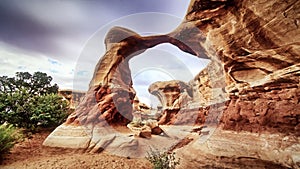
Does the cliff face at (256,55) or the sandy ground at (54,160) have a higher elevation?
the cliff face at (256,55)

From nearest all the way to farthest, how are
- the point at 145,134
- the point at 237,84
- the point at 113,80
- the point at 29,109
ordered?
the point at 237,84
the point at 29,109
the point at 113,80
the point at 145,134

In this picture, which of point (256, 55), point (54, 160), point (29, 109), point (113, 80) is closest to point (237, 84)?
point (256, 55)

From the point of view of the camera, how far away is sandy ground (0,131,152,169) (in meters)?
4.82

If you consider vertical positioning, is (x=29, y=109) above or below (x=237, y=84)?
below

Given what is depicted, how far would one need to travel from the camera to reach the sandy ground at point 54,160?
4.82 meters

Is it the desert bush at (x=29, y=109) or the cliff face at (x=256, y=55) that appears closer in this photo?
the cliff face at (x=256, y=55)

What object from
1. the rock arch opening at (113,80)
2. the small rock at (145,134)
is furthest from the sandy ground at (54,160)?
the small rock at (145,134)

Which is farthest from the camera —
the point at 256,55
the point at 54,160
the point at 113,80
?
the point at 113,80

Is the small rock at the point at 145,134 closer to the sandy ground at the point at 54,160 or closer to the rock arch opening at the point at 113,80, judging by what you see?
the rock arch opening at the point at 113,80

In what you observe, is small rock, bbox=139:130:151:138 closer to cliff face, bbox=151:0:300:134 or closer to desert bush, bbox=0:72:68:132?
desert bush, bbox=0:72:68:132

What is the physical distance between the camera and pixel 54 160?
5285 mm

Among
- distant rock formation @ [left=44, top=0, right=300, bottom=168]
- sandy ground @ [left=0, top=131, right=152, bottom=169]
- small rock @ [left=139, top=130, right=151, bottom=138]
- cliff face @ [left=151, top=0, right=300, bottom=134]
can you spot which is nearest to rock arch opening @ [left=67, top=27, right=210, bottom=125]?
distant rock formation @ [left=44, top=0, right=300, bottom=168]

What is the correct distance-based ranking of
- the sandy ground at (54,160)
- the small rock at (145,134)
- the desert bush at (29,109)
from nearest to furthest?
1. the sandy ground at (54,160)
2. the desert bush at (29,109)
3. the small rock at (145,134)

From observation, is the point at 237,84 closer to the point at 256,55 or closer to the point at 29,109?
the point at 256,55
